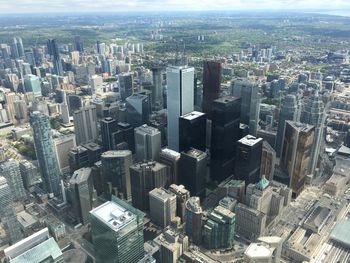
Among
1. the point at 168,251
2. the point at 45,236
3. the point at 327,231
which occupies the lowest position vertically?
the point at 327,231

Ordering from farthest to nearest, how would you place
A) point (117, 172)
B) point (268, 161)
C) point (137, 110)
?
1. point (137, 110)
2. point (268, 161)
3. point (117, 172)

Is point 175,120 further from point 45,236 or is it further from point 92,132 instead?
point 45,236

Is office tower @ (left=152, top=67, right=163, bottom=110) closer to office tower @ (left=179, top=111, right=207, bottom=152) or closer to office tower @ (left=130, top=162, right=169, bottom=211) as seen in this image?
office tower @ (left=179, top=111, right=207, bottom=152)

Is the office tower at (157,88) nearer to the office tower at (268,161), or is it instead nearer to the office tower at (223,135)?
the office tower at (223,135)

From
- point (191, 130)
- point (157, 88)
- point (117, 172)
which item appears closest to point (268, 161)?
point (191, 130)

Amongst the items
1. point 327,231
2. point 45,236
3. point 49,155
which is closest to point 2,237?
point 49,155

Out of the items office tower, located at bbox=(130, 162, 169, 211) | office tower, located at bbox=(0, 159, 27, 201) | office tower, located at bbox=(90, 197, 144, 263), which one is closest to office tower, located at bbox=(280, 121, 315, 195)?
office tower, located at bbox=(130, 162, 169, 211)

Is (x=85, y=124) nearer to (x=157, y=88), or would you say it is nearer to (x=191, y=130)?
(x=191, y=130)
